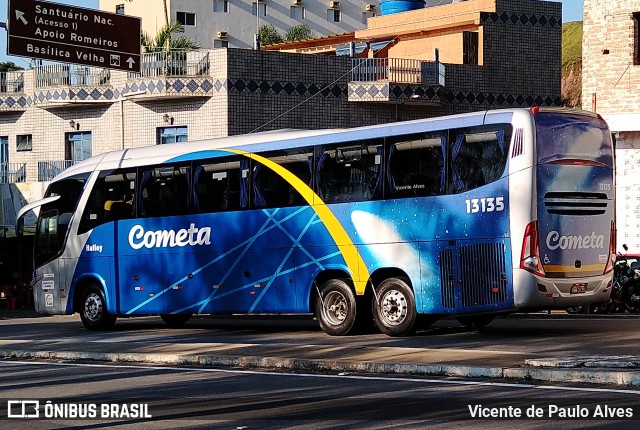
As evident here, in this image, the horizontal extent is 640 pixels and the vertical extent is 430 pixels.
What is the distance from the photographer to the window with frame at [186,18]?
86.2 m

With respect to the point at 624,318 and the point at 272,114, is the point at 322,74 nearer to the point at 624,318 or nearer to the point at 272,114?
the point at 272,114

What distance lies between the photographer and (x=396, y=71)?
42812mm

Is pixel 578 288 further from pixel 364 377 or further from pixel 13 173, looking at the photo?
pixel 13 173

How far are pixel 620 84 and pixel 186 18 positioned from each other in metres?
59.2

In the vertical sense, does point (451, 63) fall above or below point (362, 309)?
above

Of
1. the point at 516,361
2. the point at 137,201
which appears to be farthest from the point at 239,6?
the point at 516,361

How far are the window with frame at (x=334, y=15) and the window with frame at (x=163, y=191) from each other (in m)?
71.6

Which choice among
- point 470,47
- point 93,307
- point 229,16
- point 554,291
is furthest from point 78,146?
point 229,16

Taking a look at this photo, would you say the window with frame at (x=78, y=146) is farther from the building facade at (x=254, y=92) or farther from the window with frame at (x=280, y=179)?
the window with frame at (x=280, y=179)

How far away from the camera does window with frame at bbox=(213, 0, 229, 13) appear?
87938 millimetres

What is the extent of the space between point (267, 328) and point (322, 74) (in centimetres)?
1824

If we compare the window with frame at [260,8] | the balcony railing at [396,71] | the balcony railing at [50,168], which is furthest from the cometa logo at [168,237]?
the window with frame at [260,8]

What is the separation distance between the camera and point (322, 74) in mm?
42469

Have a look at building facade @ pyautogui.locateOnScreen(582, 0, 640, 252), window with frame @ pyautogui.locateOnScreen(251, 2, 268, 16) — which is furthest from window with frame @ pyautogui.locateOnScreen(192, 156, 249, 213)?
window with frame @ pyautogui.locateOnScreen(251, 2, 268, 16)
